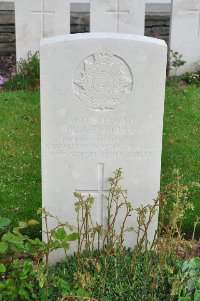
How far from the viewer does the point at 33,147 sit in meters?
5.66

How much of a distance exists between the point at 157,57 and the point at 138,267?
1.23 metres

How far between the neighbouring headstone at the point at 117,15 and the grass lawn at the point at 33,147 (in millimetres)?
1016

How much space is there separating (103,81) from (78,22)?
6.32 meters

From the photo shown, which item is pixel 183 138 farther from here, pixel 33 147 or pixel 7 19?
pixel 7 19

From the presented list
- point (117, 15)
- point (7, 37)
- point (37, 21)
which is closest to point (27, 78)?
point (37, 21)

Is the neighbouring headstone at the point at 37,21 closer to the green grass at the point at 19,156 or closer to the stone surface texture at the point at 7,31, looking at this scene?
the green grass at the point at 19,156

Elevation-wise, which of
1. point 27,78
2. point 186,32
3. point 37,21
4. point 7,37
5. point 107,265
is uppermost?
point 37,21

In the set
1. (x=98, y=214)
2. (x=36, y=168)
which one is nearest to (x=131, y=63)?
(x=98, y=214)

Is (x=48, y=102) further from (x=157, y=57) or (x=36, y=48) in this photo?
(x=36, y=48)

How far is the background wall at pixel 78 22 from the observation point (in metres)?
9.50

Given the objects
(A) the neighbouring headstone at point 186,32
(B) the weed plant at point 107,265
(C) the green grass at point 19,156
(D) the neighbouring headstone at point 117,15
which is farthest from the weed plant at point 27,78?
(B) the weed plant at point 107,265

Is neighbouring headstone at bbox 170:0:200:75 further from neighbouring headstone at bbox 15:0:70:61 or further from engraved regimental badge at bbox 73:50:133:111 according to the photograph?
engraved regimental badge at bbox 73:50:133:111

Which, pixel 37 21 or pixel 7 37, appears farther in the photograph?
pixel 7 37

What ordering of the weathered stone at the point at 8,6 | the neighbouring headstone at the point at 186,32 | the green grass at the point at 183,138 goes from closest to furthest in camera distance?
the green grass at the point at 183,138, the neighbouring headstone at the point at 186,32, the weathered stone at the point at 8,6
